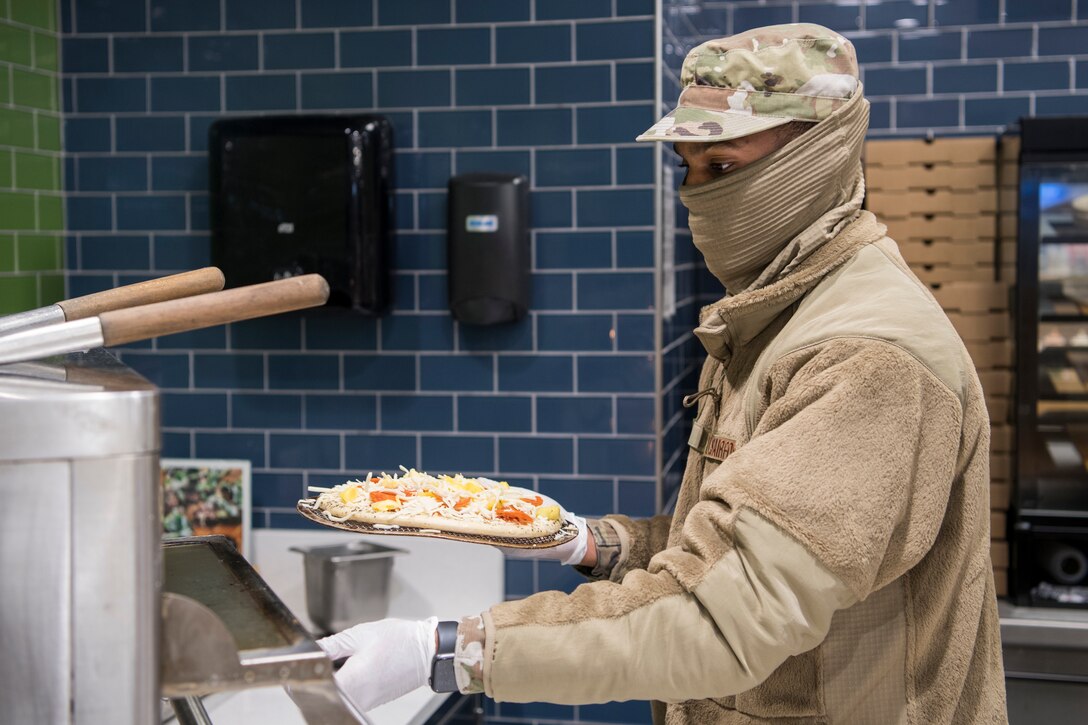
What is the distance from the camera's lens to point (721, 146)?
167 cm

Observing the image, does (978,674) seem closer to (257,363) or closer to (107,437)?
(107,437)

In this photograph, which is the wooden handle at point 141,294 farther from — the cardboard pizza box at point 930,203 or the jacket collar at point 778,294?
the cardboard pizza box at point 930,203

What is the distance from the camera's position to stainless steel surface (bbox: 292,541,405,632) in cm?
315

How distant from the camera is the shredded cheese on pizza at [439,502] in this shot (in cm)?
191

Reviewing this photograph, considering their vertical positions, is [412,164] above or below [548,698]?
above

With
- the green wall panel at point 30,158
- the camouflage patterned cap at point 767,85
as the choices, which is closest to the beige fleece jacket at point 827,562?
the camouflage patterned cap at point 767,85

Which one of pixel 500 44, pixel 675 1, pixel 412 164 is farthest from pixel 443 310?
pixel 675 1

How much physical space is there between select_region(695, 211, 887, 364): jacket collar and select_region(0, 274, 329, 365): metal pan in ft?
2.35

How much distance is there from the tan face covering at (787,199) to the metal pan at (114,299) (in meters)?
0.76

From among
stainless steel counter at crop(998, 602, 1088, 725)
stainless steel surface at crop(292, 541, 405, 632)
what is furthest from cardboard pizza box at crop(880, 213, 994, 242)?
stainless steel surface at crop(292, 541, 405, 632)

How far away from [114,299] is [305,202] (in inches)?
79.8

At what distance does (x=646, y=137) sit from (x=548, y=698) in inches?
32.2

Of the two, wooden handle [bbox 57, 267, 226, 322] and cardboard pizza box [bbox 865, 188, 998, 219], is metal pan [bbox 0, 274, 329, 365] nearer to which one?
wooden handle [bbox 57, 267, 226, 322]

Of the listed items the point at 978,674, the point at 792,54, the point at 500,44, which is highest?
the point at 500,44
